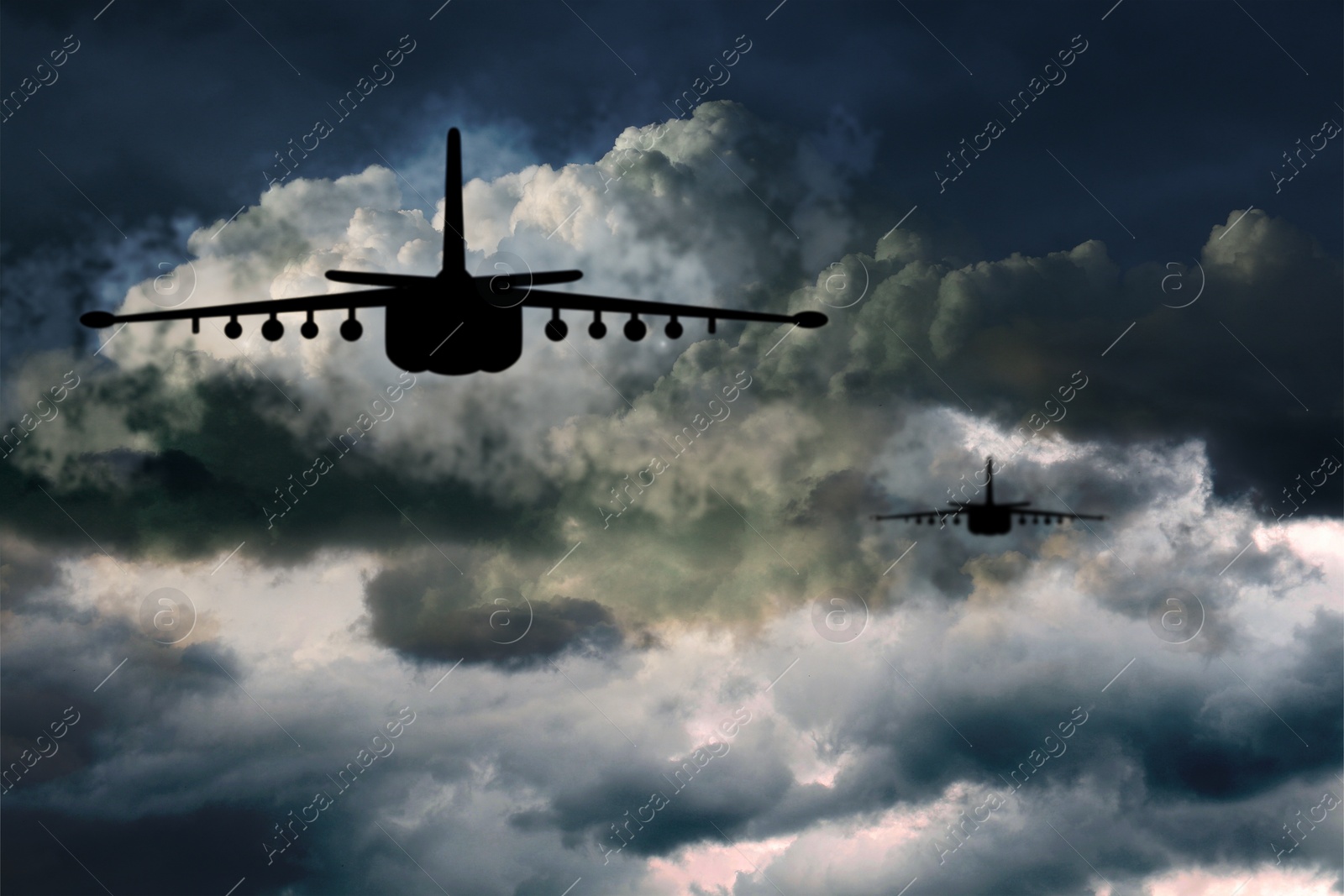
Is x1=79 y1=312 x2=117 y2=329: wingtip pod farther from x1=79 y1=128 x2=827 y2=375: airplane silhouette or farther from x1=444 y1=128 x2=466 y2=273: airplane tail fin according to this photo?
x1=444 y1=128 x2=466 y2=273: airplane tail fin

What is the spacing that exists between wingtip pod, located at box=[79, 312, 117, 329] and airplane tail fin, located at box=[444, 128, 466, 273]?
893cm

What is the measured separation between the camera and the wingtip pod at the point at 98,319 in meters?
27.1

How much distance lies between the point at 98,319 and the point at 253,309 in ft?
13.8

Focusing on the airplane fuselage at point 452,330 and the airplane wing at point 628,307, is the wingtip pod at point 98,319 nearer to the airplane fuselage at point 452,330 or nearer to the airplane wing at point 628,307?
the airplane fuselage at point 452,330

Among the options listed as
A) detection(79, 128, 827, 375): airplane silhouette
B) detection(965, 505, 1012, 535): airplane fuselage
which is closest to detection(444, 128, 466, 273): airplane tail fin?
detection(79, 128, 827, 375): airplane silhouette

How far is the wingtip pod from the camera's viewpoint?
88.9 ft

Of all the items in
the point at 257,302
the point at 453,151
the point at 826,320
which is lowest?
the point at 826,320

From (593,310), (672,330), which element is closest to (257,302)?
(593,310)

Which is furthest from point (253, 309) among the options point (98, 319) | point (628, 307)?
point (628, 307)

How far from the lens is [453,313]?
2684 centimetres

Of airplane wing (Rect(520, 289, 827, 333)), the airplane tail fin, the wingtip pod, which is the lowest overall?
airplane wing (Rect(520, 289, 827, 333))

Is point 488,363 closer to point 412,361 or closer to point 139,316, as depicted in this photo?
point 412,361

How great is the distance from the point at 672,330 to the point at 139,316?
1395 cm

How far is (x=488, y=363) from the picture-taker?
28.1 m
